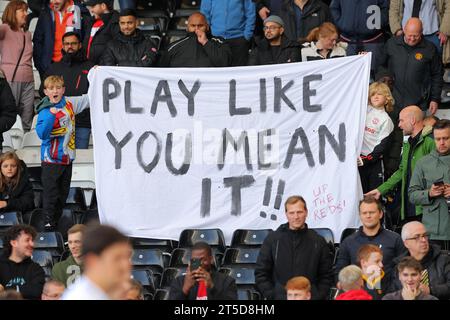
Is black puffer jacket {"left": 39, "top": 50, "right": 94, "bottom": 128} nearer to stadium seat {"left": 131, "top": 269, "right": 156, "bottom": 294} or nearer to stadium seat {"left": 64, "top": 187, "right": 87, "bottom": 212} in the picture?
stadium seat {"left": 64, "top": 187, "right": 87, "bottom": 212}

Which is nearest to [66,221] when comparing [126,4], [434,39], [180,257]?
[180,257]

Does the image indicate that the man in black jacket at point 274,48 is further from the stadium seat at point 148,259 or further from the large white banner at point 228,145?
the stadium seat at point 148,259

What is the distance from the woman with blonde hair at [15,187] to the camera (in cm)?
1386

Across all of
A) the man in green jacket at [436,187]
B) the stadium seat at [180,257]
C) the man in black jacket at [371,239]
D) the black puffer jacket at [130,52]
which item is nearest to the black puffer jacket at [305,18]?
the black puffer jacket at [130,52]

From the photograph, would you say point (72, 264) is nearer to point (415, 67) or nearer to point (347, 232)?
point (347, 232)

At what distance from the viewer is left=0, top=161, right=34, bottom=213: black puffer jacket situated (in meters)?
14.0

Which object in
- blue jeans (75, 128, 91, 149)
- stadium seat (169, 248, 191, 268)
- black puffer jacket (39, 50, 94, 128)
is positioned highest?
black puffer jacket (39, 50, 94, 128)

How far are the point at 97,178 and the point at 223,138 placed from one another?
4.21 ft

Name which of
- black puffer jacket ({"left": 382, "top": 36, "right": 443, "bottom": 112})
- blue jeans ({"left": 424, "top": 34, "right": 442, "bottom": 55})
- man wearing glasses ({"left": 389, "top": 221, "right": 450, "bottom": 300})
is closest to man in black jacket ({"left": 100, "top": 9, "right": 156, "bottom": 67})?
black puffer jacket ({"left": 382, "top": 36, "right": 443, "bottom": 112})

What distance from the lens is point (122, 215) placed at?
45.8 ft

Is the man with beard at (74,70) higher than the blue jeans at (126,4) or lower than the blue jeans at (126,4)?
lower

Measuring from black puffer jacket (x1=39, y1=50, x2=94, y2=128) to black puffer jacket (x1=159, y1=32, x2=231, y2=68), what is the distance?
857 mm

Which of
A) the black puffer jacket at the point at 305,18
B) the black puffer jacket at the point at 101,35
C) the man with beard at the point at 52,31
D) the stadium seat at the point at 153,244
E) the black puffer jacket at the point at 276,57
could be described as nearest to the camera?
the stadium seat at the point at 153,244

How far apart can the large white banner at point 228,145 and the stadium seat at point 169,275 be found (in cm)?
108
